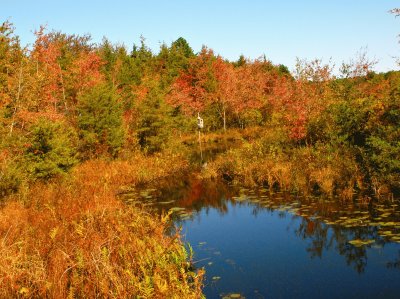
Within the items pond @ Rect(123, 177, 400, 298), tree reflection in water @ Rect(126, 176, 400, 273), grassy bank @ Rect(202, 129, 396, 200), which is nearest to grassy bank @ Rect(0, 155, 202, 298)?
pond @ Rect(123, 177, 400, 298)

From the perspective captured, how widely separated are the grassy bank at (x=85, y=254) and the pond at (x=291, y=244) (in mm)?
1216

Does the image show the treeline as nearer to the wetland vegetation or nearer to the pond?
the wetland vegetation

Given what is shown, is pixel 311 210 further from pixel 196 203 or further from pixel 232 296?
pixel 232 296

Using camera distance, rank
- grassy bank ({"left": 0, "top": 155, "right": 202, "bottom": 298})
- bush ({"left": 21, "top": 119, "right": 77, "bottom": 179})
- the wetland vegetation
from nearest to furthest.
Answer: grassy bank ({"left": 0, "top": 155, "right": 202, "bottom": 298}) < the wetland vegetation < bush ({"left": 21, "top": 119, "right": 77, "bottom": 179})

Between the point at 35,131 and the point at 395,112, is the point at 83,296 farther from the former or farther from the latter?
the point at 395,112

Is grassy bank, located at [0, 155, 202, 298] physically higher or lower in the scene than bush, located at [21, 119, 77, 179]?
lower

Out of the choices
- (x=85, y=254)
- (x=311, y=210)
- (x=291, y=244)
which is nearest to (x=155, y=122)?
(x=311, y=210)

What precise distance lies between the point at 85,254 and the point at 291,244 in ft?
16.7

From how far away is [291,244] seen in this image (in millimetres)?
8641

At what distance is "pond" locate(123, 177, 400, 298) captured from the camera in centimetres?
652

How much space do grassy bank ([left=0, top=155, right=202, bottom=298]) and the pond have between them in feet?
3.99

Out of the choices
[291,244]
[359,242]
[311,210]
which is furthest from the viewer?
[311,210]

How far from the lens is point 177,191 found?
15.0m

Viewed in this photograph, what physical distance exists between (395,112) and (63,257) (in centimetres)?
1097
